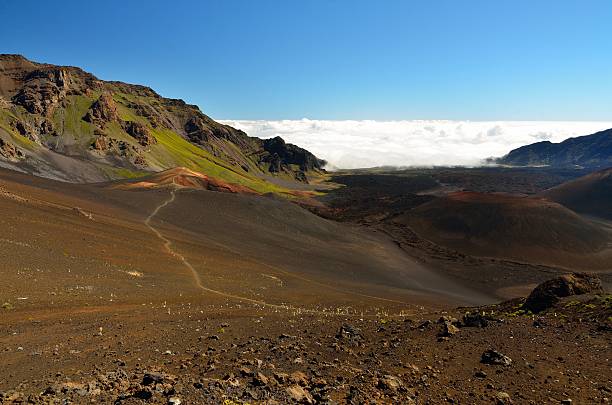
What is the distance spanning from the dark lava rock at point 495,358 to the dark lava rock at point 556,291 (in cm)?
733

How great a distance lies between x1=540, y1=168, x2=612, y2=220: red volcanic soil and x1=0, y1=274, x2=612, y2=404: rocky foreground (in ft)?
366

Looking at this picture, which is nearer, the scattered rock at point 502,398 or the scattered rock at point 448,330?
the scattered rock at point 502,398

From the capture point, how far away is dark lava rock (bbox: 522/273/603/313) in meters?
17.5

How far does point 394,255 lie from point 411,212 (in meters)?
34.5

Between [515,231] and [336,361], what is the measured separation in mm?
67009

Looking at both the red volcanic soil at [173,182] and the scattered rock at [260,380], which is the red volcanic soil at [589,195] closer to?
the red volcanic soil at [173,182]

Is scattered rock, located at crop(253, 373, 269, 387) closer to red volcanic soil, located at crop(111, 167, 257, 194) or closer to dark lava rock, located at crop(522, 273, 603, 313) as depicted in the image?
dark lava rock, located at crop(522, 273, 603, 313)

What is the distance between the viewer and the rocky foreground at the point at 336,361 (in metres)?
8.26

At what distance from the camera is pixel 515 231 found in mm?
69312

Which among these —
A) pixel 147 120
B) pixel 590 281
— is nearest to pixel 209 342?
pixel 590 281

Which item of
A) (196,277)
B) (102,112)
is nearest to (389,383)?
(196,277)

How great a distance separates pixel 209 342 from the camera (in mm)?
12883

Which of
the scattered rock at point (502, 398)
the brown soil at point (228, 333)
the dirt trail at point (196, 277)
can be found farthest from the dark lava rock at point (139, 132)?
the scattered rock at point (502, 398)

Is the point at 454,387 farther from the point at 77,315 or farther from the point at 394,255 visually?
the point at 394,255
